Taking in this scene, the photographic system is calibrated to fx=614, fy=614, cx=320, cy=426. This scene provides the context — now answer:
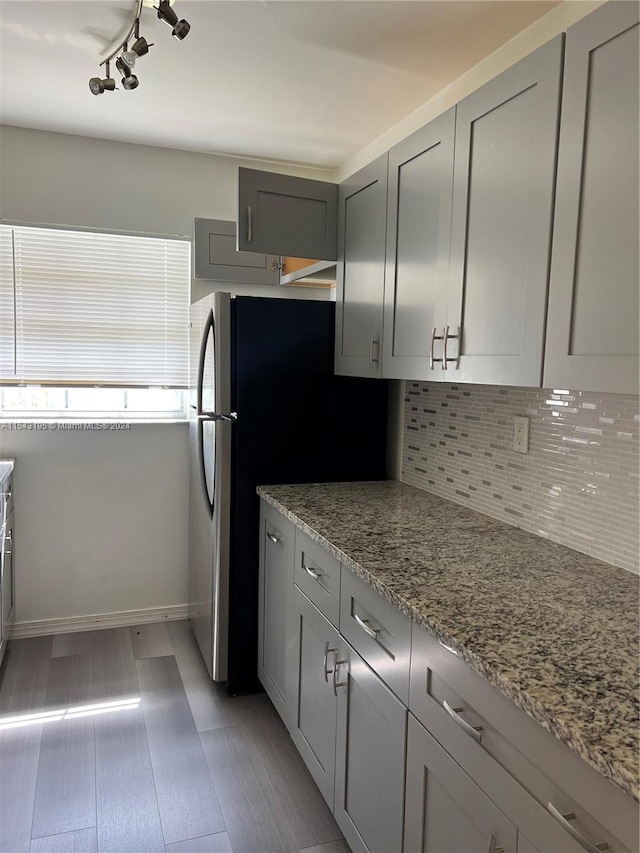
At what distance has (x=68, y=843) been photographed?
1817 mm

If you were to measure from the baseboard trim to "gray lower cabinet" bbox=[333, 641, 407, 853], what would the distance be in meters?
1.81

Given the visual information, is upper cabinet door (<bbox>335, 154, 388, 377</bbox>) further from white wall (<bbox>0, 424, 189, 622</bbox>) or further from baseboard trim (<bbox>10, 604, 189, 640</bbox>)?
baseboard trim (<bbox>10, 604, 189, 640</bbox>)

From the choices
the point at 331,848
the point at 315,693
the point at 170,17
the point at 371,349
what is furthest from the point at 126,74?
the point at 331,848

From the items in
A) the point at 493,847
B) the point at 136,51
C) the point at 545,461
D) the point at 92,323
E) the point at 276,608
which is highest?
the point at 136,51

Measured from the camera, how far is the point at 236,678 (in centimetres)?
261

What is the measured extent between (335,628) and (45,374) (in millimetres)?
2080

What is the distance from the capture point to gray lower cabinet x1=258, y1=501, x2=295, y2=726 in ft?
7.25

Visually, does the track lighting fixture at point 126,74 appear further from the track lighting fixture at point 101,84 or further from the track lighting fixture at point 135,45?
the track lighting fixture at point 101,84

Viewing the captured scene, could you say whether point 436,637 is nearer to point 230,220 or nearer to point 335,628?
point 335,628

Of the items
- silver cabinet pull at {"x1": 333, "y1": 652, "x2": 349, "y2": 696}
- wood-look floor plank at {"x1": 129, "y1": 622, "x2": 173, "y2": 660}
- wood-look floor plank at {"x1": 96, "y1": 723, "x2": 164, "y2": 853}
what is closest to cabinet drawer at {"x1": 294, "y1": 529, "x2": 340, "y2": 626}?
silver cabinet pull at {"x1": 333, "y1": 652, "x2": 349, "y2": 696}

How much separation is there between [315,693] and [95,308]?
7.14 feet

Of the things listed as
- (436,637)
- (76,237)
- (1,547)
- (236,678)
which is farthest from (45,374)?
(436,637)

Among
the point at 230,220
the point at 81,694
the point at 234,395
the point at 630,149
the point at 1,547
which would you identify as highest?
the point at 230,220

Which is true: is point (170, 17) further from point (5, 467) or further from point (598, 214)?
point (5, 467)
